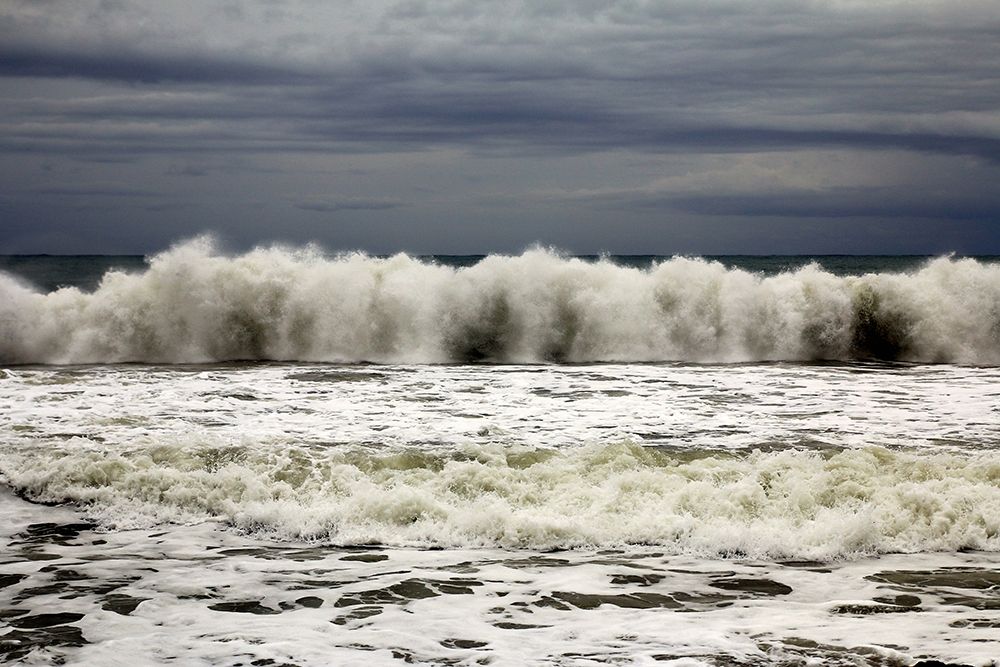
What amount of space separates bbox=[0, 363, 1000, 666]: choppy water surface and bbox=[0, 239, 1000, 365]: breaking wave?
6.00 metres

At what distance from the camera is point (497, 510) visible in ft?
27.2

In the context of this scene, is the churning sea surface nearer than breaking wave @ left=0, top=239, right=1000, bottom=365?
Yes

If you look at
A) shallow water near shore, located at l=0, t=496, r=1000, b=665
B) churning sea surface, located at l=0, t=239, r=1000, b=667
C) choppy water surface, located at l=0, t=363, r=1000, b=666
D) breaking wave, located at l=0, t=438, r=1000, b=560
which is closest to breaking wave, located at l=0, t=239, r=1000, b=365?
churning sea surface, located at l=0, t=239, r=1000, b=667

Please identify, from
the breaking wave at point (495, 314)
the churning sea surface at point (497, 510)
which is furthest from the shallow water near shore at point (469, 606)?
the breaking wave at point (495, 314)

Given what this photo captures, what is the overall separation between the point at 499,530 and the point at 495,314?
12.7 metres

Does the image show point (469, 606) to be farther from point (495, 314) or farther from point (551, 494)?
point (495, 314)

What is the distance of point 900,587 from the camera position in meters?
6.75

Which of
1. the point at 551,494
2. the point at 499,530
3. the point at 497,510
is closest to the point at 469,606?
the point at 499,530

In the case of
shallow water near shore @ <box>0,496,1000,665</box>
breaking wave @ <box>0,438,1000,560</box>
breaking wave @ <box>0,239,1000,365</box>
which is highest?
breaking wave @ <box>0,239,1000,365</box>

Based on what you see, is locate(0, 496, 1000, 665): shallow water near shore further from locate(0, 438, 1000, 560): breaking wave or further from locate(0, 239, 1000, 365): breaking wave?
locate(0, 239, 1000, 365): breaking wave

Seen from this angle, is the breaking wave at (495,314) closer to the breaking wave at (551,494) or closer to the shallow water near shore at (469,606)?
the breaking wave at (551,494)

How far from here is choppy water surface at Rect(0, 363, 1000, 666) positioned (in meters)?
5.88

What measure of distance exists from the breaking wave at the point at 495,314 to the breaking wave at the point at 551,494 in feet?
30.6

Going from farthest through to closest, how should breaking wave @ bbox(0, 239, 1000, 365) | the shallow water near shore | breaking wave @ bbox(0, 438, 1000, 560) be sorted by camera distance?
Result: breaking wave @ bbox(0, 239, 1000, 365)
breaking wave @ bbox(0, 438, 1000, 560)
the shallow water near shore
